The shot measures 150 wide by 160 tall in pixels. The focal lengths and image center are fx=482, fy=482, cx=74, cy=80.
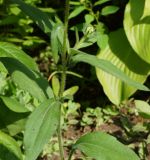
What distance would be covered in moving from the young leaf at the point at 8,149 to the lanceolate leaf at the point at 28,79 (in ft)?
1.45

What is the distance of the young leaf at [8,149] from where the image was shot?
226cm

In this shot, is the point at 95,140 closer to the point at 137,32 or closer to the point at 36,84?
the point at 36,84

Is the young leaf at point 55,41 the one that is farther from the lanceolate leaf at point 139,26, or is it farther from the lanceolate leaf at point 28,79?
the lanceolate leaf at point 139,26

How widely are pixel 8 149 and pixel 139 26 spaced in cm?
159

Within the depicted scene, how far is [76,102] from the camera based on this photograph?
12.2ft

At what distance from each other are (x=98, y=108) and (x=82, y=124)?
0.23 m

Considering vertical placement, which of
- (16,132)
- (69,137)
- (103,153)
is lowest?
(69,137)

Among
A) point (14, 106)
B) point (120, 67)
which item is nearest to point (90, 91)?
point (120, 67)

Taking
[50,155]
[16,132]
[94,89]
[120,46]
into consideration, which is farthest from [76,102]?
[16,132]

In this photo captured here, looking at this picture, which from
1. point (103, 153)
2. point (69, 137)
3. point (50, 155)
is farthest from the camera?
point (69, 137)

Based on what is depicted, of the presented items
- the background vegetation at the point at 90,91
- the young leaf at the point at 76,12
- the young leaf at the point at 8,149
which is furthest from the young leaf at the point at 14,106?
the young leaf at the point at 76,12

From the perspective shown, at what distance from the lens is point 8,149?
7.57 ft

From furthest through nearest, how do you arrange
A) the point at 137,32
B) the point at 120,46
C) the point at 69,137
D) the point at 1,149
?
1. the point at 120,46
2. the point at 137,32
3. the point at 69,137
4. the point at 1,149

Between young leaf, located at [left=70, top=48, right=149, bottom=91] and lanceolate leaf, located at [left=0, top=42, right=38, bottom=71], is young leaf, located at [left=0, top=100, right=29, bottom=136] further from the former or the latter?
young leaf, located at [left=70, top=48, right=149, bottom=91]
